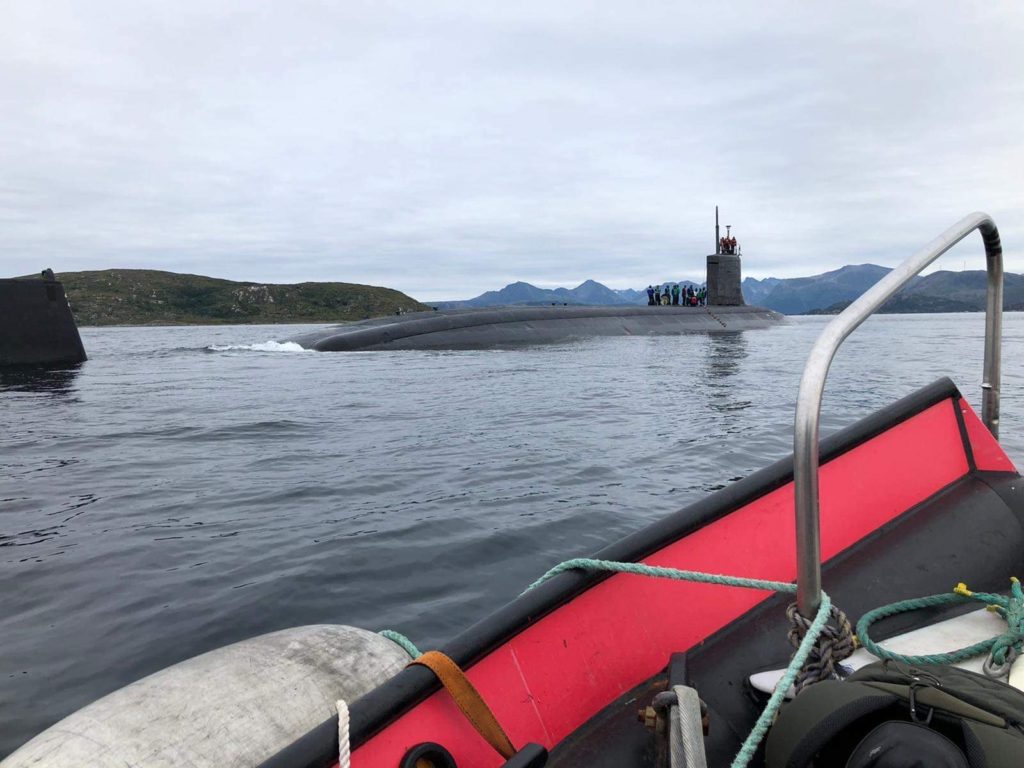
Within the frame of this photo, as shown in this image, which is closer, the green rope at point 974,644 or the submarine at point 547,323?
the green rope at point 974,644

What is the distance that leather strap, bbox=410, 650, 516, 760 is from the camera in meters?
2.23

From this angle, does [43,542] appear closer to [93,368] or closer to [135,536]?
[135,536]

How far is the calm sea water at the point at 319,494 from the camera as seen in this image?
562cm

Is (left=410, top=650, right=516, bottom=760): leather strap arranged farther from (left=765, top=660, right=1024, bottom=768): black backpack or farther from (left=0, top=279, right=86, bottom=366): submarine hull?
(left=0, top=279, right=86, bottom=366): submarine hull

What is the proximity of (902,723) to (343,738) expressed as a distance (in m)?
1.45

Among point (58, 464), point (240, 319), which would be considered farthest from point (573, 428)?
point (240, 319)

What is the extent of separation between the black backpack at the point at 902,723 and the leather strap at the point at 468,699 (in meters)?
0.82

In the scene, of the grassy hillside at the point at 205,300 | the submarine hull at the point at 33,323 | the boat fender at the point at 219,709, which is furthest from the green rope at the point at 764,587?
the grassy hillside at the point at 205,300

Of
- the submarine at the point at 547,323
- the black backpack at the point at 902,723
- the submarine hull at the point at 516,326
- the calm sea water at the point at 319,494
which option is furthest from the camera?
the submarine at the point at 547,323

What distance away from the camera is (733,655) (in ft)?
9.53

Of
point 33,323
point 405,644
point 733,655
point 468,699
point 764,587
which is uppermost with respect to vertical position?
point 33,323

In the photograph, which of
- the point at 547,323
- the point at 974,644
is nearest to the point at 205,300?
the point at 547,323

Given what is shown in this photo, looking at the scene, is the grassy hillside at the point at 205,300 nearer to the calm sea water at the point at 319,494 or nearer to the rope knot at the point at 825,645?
the calm sea water at the point at 319,494

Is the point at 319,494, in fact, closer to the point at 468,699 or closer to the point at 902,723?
the point at 468,699
